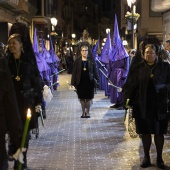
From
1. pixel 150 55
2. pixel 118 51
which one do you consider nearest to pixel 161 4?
pixel 118 51

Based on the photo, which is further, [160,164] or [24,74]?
[160,164]

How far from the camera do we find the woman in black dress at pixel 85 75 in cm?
1225

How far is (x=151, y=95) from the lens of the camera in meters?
6.76

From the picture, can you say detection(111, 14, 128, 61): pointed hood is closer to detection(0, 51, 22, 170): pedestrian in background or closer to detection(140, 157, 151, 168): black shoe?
detection(140, 157, 151, 168): black shoe

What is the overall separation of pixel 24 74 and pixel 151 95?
1875mm

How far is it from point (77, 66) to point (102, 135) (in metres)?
3.04

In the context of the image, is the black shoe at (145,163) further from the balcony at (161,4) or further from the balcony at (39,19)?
the balcony at (39,19)

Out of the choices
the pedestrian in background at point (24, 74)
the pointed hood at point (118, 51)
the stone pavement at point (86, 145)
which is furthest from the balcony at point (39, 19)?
the pedestrian in background at point (24, 74)

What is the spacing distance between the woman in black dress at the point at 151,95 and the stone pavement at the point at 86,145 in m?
0.61

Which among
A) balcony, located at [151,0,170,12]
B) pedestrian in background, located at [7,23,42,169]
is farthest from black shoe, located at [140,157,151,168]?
balcony, located at [151,0,170,12]

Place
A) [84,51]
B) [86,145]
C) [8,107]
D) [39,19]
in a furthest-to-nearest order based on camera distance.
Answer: [39,19], [84,51], [86,145], [8,107]

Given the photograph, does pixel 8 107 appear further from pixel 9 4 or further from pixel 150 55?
pixel 9 4

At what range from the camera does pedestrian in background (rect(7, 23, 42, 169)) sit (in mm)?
6465

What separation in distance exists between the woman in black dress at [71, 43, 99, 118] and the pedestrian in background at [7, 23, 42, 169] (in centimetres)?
556
